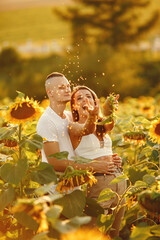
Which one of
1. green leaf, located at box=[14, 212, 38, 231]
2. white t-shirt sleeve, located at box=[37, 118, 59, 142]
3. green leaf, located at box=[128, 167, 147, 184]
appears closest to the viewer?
green leaf, located at box=[14, 212, 38, 231]

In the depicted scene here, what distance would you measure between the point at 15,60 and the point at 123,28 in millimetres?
6225

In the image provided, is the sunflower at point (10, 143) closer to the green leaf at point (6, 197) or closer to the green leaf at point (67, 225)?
the green leaf at point (6, 197)

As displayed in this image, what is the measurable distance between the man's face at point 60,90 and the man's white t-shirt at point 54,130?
10 centimetres

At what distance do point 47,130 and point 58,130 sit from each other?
77mm

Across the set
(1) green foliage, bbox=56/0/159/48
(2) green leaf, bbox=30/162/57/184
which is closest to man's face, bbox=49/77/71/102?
(2) green leaf, bbox=30/162/57/184

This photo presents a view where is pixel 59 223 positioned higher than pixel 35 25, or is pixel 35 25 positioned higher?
pixel 35 25

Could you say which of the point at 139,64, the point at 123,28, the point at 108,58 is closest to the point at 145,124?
the point at 108,58

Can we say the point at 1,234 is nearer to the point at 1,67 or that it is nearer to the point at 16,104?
the point at 16,104

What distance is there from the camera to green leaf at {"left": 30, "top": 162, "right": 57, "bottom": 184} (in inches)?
84.9

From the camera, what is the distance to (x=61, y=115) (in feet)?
8.85

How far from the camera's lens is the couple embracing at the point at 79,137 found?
2510 millimetres

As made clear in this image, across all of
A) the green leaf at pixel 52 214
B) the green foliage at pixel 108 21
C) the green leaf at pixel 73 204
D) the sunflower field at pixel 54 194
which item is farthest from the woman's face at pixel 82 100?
the green foliage at pixel 108 21

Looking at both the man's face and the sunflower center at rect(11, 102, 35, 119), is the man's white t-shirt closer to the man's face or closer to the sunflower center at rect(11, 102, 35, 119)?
the man's face

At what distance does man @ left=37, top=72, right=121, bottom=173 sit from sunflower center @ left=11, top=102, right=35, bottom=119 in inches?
7.9
